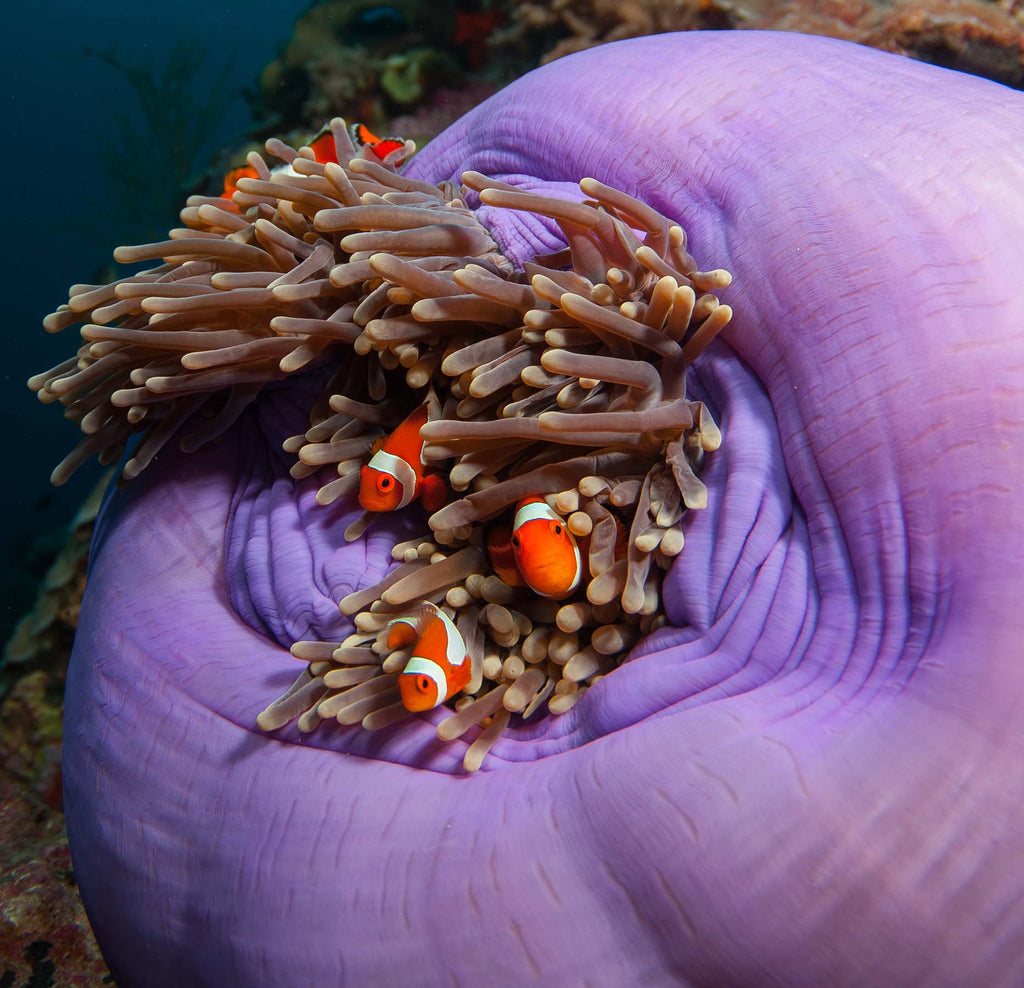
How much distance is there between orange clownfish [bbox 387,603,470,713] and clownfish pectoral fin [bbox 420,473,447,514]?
16 cm

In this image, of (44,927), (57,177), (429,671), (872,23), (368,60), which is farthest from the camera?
(57,177)

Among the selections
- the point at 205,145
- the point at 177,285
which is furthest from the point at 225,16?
the point at 177,285

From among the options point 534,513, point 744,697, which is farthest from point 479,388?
point 744,697

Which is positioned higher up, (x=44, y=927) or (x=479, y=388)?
(x=479, y=388)

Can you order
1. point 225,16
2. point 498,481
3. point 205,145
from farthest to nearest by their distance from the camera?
point 225,16 < point 205,145 < point 498,481

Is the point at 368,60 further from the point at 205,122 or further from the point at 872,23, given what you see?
the point at 205,122

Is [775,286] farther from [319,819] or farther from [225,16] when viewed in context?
[225,16]

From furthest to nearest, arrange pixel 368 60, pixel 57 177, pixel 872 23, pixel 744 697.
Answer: pixel 57 177 → pixel 368 60 → pixel 872 23 → pixel 744 697

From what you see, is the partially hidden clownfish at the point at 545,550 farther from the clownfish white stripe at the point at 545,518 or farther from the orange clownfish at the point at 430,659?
the orange clownfish at the point at 430,659

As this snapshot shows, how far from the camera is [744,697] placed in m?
0.76

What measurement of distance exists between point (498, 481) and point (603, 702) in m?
0.32

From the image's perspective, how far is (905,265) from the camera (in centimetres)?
76

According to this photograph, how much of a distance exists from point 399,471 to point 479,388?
16 cm

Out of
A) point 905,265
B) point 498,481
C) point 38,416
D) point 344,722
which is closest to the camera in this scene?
point 905,265
